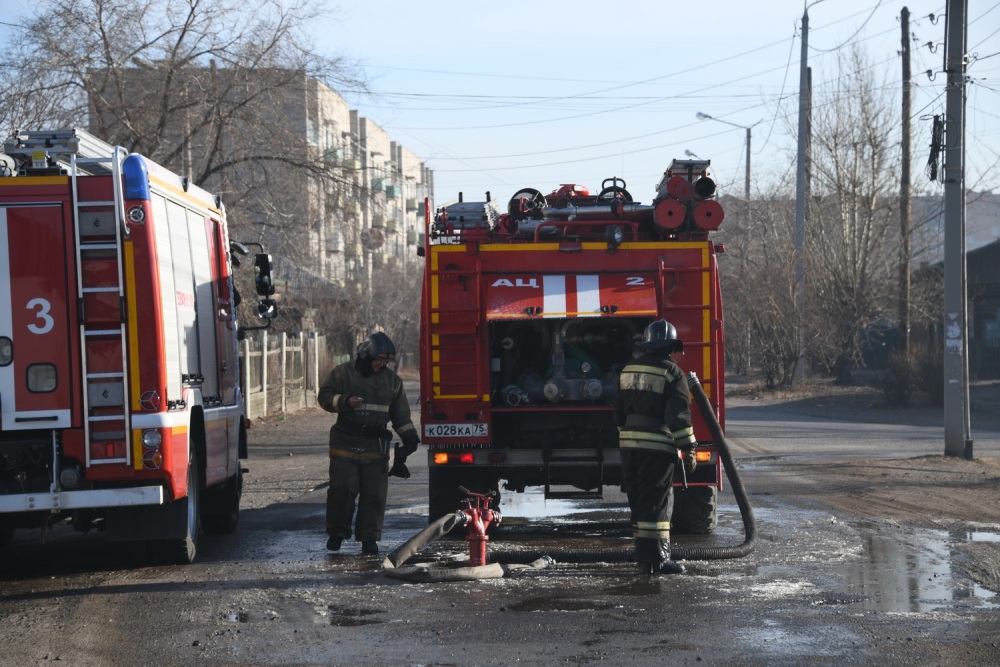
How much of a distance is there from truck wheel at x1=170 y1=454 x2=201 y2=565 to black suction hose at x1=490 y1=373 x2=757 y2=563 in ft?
7.37

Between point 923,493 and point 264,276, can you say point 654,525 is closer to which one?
point 264,276

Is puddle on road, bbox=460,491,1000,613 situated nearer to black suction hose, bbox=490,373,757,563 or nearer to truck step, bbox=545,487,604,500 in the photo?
black suction hose, bbox=490,373,757,563

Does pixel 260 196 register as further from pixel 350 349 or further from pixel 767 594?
pixel 350 349

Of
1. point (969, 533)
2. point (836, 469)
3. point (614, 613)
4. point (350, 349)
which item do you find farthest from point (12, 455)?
point (350, 349)

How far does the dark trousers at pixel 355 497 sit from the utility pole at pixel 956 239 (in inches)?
372

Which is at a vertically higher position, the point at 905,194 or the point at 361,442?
the point at 905,194

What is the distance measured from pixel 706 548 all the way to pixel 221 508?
4.32m

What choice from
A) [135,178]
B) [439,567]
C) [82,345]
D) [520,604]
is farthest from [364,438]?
[135,178]

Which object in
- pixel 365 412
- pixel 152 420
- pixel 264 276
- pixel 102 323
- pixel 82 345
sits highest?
pixel 264 276

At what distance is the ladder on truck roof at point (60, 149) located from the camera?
7969 mm

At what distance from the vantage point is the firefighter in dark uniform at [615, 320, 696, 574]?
820 centimetres

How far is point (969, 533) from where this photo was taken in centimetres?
964

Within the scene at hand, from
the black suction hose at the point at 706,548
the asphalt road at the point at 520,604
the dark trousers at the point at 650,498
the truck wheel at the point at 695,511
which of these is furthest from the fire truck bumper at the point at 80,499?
the truck wheel at the point at 695,511

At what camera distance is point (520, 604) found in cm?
723
